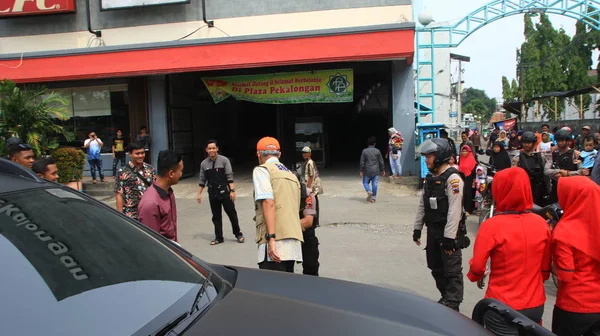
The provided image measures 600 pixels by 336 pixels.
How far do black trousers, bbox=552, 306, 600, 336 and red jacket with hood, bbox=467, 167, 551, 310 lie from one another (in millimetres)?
144

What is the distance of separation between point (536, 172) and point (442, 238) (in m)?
3.84

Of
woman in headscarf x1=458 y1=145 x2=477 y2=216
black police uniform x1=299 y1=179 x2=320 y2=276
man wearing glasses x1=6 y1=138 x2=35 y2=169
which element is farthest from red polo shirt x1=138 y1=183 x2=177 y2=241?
woman in headscarf x1=458 y1=145 x2=477 y2=216

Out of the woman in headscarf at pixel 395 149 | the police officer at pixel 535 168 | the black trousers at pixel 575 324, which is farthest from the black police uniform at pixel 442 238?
the woman in headscarf at pixel 395 149

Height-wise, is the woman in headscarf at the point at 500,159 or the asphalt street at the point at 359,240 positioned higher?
the woman in headscarf at the point at 500,159

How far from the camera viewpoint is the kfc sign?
44.7ft

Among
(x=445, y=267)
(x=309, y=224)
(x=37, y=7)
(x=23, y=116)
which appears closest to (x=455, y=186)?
(x=445, y=267)

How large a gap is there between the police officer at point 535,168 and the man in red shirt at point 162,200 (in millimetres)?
5267

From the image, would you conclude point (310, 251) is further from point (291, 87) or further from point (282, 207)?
point (291, 87)

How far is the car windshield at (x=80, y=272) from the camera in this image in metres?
1.63

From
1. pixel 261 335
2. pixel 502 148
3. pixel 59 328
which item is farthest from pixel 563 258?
pixel 502 148

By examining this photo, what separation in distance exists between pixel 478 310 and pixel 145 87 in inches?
523

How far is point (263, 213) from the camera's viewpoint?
3943 millimetres

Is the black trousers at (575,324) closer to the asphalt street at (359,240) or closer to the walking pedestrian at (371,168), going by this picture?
the asphalt street at (359,240)

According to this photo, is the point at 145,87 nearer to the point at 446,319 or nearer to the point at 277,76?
the point at 277,76
